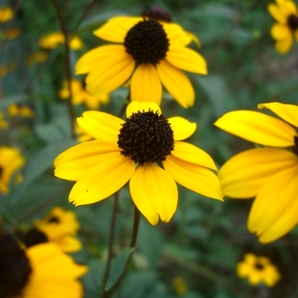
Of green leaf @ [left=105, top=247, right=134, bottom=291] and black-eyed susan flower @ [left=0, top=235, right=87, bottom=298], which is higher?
black-eyed susan flower @ [left=0, top=235, right=87, bottom=298]

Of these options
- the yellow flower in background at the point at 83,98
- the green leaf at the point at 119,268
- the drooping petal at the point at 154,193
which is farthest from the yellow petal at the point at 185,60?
the yellow flower in background at the point at 83,98

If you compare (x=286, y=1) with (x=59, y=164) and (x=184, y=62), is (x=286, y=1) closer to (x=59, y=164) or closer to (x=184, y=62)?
(x=184, y=62)

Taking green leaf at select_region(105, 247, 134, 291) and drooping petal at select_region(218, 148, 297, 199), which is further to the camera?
green leaf at select_region(105, 247, 134, 291)

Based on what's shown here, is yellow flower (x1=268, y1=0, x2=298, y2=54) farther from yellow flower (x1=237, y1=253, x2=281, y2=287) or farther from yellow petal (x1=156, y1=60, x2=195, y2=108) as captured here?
yellow flower (x1=237, y1=253, x2=281, y2=287)

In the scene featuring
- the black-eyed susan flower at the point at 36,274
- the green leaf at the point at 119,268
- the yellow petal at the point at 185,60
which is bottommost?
the green leaf at the point at 119,268

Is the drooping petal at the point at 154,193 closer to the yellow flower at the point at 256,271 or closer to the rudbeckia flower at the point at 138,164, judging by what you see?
the rudbeckia flower at the point at 138,164

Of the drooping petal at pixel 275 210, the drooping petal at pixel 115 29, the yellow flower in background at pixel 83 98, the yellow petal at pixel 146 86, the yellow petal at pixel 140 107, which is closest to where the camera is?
the drooping petal at pixel 275 210

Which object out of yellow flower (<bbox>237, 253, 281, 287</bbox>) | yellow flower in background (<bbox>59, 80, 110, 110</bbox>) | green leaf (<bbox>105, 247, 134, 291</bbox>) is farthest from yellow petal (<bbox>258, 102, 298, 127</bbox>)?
yellow flower (<bbox>237, 253, 281, 287</bbox>)

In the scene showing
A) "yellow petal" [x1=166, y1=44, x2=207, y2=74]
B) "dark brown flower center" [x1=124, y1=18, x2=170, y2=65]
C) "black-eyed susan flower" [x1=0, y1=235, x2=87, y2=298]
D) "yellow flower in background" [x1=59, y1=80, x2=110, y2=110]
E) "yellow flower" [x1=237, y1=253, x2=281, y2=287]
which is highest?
"dark brown flower center" [x1=124, y1=18, x2=170, y2=65]
